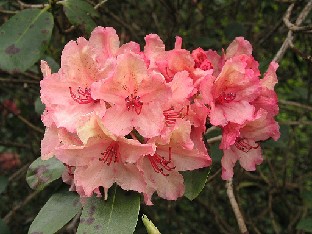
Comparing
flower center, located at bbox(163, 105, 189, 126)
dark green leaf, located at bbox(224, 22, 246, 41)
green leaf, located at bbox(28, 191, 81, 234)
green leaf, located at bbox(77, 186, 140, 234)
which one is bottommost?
dark green leaf, located at bbox(224, 22, 246, 41)

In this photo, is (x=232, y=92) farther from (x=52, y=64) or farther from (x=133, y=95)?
(x=52, y=64)

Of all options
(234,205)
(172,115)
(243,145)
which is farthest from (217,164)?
(172,115)

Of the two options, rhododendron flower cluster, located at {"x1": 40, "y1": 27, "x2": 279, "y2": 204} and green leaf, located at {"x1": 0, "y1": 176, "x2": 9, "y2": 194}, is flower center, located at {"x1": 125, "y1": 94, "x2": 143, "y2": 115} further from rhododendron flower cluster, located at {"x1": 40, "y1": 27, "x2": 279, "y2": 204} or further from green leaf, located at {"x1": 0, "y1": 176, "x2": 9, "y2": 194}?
green leaf, located at {"x1": 0, "y1": 176, "x2": 9, "y2": 194}

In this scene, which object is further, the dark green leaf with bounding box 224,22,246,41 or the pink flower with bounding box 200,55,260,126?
the dark green leaf with bounding box 224,22,246,41

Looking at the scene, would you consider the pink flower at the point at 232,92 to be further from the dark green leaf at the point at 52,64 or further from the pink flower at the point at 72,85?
the dark green leaf at the point at 52,64

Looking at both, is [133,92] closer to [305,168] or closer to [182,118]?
→ [182,118]

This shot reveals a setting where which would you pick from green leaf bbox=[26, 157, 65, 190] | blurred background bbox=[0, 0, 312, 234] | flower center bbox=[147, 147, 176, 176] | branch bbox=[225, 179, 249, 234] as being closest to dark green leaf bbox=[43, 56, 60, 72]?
blurred background bbox=[0, 0, 312, 234]

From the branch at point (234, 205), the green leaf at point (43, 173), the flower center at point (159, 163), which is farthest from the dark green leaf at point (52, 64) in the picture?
the flower center at point (159, 163)
